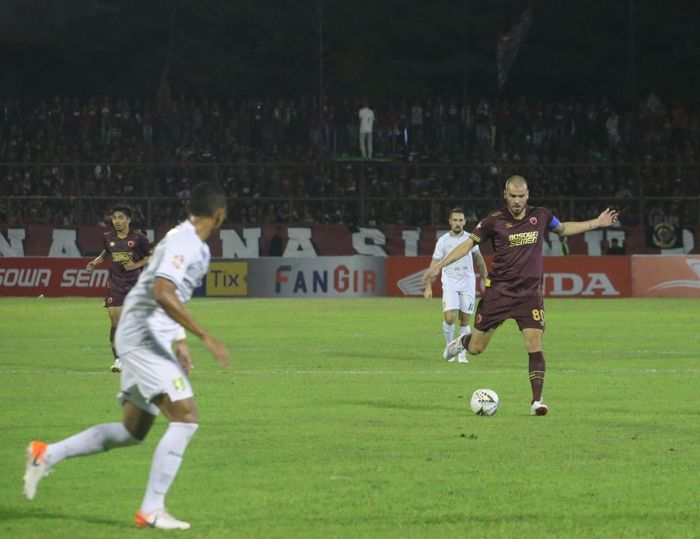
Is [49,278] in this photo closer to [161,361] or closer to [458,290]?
[458,290]

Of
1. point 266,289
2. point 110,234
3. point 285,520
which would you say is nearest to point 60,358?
point 110,234

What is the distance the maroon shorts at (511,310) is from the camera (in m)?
13.6

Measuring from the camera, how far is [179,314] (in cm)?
761

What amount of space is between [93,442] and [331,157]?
40403 mm

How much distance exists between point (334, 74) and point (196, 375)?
156 ft

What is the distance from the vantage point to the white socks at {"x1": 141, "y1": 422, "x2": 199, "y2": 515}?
25.1 ft

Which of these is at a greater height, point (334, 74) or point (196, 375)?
point (334, 74)

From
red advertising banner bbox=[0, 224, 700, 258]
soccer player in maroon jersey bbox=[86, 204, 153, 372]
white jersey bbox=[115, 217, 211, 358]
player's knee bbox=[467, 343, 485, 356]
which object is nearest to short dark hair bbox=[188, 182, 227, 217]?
white jersey bbox=[115, 217, 211, 358]

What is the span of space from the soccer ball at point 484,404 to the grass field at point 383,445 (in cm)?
16

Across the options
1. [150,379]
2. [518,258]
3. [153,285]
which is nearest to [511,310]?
[518,258]

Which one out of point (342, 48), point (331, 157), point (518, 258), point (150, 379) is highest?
point (342, 48)

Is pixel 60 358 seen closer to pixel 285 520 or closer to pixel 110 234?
pixel 110 234

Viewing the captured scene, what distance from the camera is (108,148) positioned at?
163 feet

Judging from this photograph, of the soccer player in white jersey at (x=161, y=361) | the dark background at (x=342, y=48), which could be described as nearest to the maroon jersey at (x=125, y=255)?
the soccer player in white jersey at (x=161, y=361)
